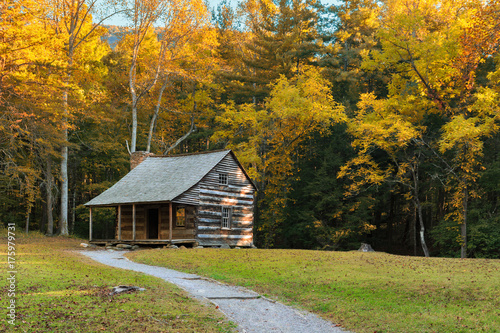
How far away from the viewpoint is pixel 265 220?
4056 centimetres

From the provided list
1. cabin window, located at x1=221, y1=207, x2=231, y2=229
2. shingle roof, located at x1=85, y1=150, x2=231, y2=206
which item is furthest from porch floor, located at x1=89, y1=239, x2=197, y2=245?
cabin window, located at x1=221, y1=207, x2=231, y2=229

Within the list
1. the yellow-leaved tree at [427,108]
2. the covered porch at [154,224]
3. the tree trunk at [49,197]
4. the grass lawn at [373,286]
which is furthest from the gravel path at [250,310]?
the tree trunk at [49,197]

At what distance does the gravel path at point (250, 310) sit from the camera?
1127 centimetres

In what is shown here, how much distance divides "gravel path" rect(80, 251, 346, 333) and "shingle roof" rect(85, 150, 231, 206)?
12.6m

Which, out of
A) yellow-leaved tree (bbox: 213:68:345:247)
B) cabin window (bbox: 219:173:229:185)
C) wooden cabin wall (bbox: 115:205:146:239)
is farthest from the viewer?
yellow-leaved tree (bbox: 213:68:345:247)

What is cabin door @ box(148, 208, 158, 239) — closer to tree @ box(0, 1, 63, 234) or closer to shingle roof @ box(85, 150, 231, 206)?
shingle roof @ box(85, 150, 231, 206)

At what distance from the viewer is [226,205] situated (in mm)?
32688

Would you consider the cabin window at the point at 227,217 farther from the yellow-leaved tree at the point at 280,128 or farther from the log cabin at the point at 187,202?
the yellow-leaved tree at the point at 280,128

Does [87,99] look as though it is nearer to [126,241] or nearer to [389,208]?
[126,241]

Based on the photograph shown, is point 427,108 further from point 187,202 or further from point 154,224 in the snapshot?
point 154,224

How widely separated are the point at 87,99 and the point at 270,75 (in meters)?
17.6

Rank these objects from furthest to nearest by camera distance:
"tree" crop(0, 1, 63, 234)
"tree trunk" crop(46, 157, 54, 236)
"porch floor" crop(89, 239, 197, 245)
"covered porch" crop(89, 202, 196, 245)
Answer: "tree trunk" crop(46, 157, 54, 236), "covered porch" crop(89, 202, 196, 245), "porch floor" crop(89, 239, 197, 245), "tree" crop(0, 1, 63, 234)

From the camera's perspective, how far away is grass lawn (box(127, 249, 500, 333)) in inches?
466

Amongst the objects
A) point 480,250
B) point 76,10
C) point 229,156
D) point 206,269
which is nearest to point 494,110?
point 480,250
